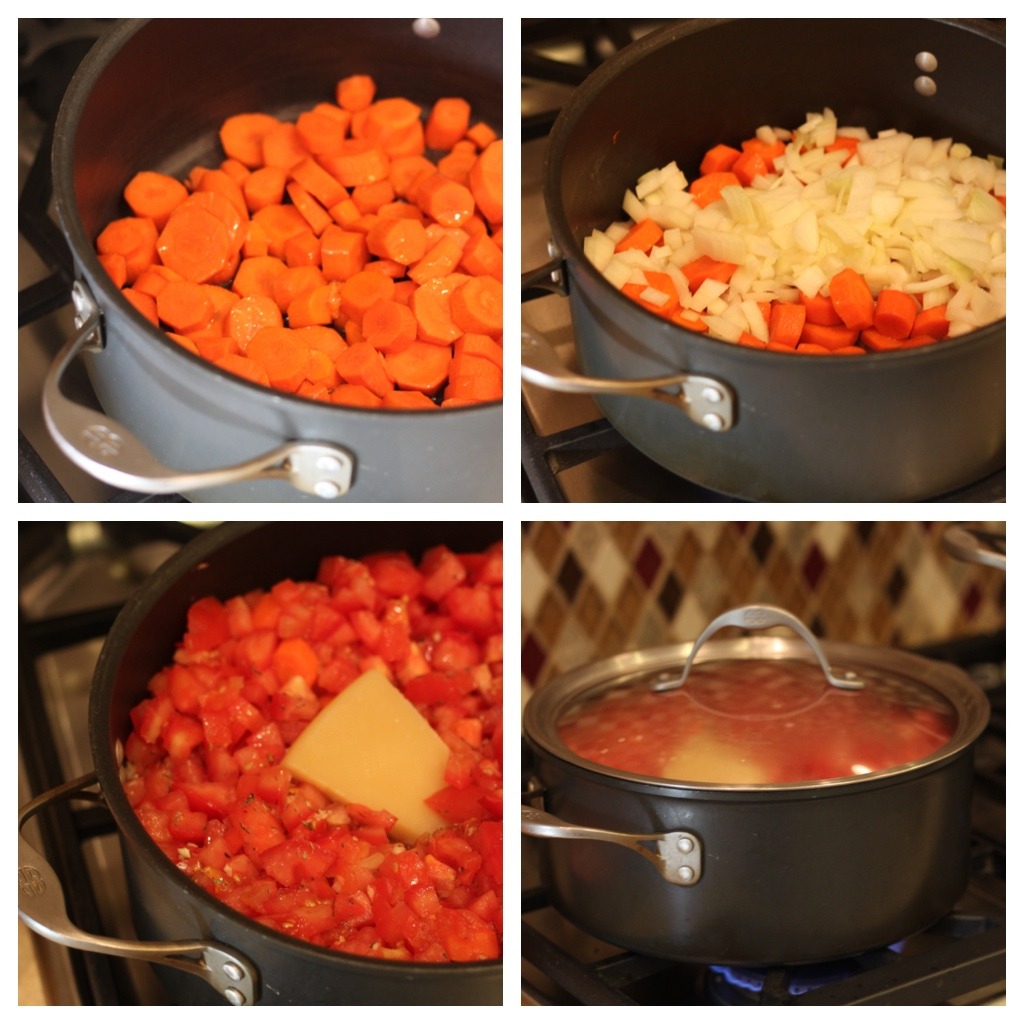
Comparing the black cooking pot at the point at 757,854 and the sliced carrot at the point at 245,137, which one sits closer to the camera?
the black cooking pot at the point at 757,854

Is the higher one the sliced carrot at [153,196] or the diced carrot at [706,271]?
the sliced carrot at [153,196]

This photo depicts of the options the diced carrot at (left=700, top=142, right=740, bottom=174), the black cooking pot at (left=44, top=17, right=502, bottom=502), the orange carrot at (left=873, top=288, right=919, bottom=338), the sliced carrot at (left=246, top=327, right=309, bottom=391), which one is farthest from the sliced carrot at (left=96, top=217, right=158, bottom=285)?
the orange carrot at (left=873, top=288, right=919, bottom=338)

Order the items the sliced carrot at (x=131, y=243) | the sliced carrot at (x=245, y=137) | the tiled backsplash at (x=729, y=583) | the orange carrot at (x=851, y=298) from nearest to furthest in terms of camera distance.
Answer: the orange carrot at (x=851, y=298) < the sliced carrot at (x=131, y=243) < the sliced carrot at (x=245, y=137) < the tiled backsplash at (x=729, y=583)

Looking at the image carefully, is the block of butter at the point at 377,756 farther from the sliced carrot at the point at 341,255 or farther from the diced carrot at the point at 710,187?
the diced carrot at the point at 710,187

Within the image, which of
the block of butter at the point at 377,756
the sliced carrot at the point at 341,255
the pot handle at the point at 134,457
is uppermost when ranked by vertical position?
the sliced carrot at the point at 341,255

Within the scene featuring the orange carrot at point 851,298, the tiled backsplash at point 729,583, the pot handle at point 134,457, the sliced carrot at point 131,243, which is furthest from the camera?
the tiled backsplash at point 729,583

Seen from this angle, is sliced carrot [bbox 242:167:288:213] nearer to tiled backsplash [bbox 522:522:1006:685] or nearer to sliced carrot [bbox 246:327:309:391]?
sliced carrot [bbox 246:327:309:391]

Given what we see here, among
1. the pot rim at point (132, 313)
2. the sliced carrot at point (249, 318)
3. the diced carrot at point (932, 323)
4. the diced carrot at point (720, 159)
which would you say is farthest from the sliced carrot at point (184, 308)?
the diced carrot at point (932, 323)

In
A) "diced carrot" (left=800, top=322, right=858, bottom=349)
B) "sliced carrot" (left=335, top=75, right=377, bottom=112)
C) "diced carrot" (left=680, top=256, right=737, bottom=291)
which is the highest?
"sliced carrot" (left=335, top=75, right=377, bottom=112)
